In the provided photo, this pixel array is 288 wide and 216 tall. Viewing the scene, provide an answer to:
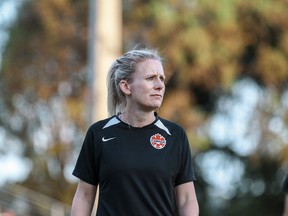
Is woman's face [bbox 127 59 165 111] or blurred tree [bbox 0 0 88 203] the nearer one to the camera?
woman's face [bbox 127 59 165 111]

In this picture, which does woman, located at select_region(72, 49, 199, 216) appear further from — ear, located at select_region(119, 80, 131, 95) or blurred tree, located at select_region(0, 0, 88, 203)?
blurred tree, located at select_region(0, 0, 88, 203)

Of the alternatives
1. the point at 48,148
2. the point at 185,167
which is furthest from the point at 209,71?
the point at 185,167

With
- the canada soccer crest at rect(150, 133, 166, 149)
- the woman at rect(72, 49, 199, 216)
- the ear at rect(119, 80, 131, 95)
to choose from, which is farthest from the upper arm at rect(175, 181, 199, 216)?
the ear at rect(119, 80, 131, 95)

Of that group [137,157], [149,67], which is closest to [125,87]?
[149,67]

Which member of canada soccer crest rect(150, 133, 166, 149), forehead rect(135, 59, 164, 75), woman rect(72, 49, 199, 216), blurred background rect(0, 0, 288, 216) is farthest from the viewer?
blurred background rect(0, 0, 288, 216)

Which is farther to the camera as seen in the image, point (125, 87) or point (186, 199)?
point (125, 87)

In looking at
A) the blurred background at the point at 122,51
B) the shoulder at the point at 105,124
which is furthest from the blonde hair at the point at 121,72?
the blurred background at the point at 122,51

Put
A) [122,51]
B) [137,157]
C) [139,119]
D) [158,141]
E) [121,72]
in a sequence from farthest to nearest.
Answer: [122,51]
[121,72]
[139,119]
[158,141]
[137,157]

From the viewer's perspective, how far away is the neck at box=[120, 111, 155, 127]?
214 inches

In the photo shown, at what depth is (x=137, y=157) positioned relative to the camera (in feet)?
17.1

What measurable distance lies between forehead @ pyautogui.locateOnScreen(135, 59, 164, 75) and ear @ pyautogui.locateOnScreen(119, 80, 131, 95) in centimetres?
11

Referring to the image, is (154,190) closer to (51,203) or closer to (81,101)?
(51,203)

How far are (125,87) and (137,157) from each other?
0.54 meters

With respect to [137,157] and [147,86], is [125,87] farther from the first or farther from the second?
[137,157]
